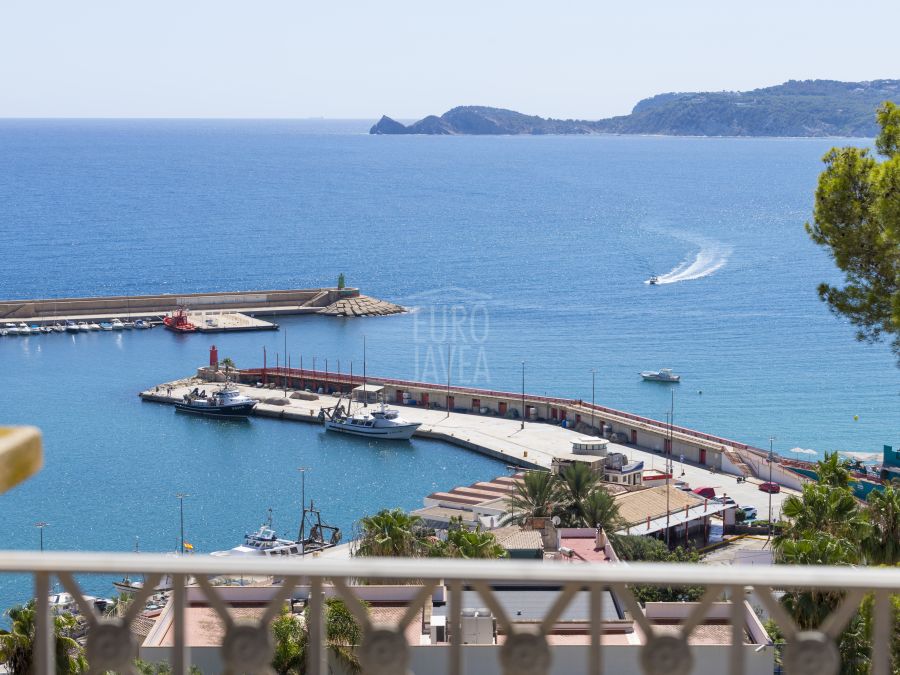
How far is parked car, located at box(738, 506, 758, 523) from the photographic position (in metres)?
26.8

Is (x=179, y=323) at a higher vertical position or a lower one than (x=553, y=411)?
higher

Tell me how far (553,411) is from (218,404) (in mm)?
9977

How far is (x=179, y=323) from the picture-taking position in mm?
Result: 51062

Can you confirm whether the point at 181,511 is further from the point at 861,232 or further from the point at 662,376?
the point at 861,232

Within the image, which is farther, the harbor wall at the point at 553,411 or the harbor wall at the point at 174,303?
the harbor wall at the point at 174,303

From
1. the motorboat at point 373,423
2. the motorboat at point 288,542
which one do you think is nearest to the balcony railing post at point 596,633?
the motorboat at point 288,542

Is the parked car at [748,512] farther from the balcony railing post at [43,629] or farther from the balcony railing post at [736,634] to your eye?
the balcony railing post at [43,629]

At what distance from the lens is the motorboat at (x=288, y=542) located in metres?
24.4

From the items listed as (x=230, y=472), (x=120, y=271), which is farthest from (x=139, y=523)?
(x=120, y=271)

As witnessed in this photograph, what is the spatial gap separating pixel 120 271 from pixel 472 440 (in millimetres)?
36274

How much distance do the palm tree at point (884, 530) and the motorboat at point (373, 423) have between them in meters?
23.7

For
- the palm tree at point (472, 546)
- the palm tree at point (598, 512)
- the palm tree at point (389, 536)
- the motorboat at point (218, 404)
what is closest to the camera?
the palm tree at point (472, 546)

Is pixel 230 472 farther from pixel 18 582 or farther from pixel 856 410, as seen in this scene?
pixel 856 410

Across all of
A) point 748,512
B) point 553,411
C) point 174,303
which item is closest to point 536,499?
point 748,512
